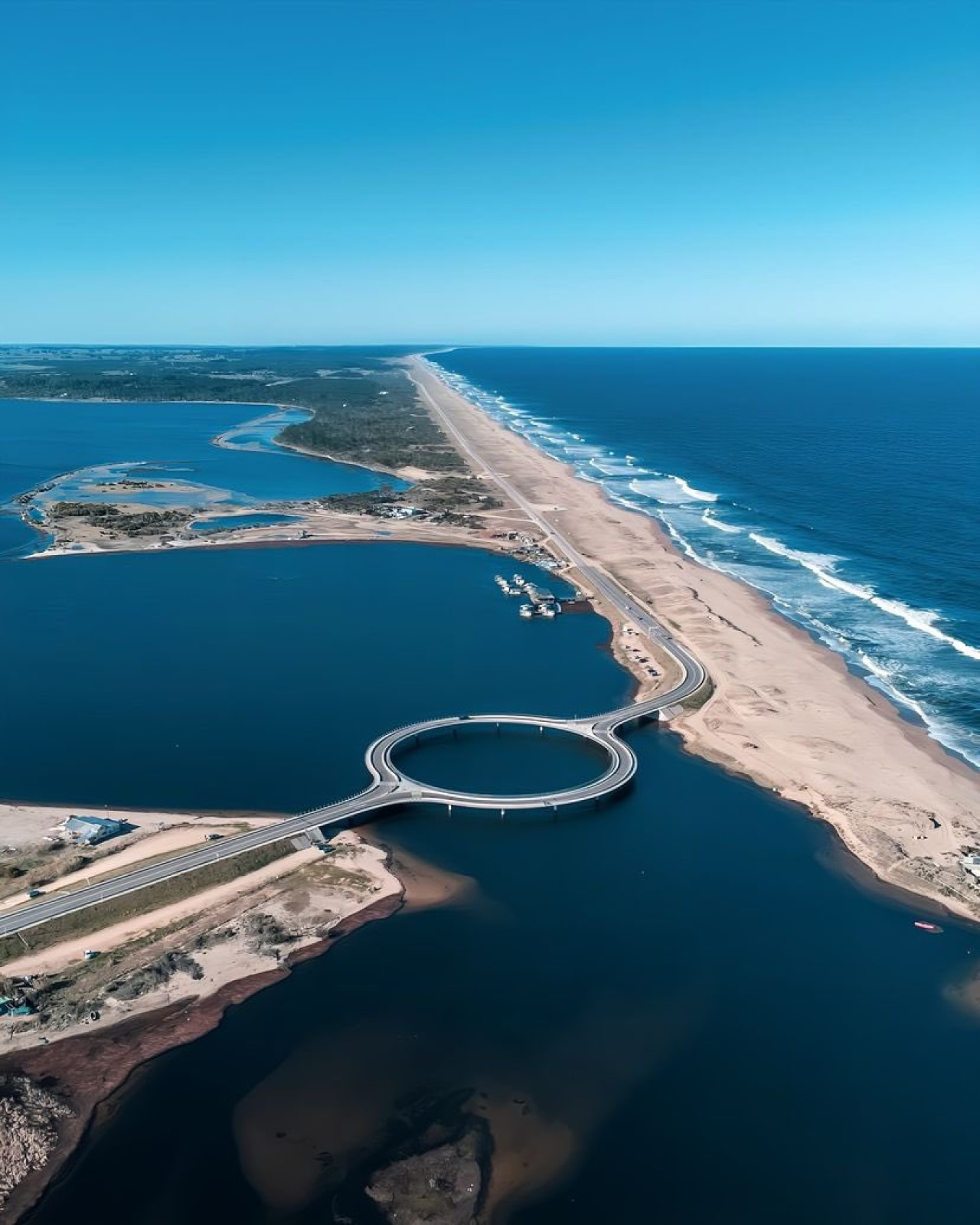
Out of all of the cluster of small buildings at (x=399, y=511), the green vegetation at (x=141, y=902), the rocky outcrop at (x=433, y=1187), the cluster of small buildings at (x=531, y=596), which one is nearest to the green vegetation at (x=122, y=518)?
the cluster of small buildings at (x=399, y=511)

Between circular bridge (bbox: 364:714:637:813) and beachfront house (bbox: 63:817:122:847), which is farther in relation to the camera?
circular bridge (bbox: 364:714:637:813)

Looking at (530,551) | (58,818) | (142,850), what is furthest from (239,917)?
(530,551)

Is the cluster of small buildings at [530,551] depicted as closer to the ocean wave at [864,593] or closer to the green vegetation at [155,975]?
the ocean wave at [864,593]

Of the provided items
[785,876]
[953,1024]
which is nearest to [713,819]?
[785,876]

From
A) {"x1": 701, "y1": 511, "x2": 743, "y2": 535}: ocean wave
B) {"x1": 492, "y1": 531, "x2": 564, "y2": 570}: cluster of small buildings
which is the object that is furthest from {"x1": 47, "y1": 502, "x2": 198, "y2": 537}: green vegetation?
{"x1": 701, "y1": 511, "x2": 743, "y2": 535}: ocean wave

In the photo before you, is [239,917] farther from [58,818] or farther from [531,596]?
[531,596]

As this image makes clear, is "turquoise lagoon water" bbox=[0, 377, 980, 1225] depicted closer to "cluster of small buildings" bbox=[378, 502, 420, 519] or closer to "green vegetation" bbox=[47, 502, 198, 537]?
"green vegetation" bbox=[47, 502, 198, 537]

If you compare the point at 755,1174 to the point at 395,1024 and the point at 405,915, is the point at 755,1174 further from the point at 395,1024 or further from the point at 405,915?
the point at 405,915
